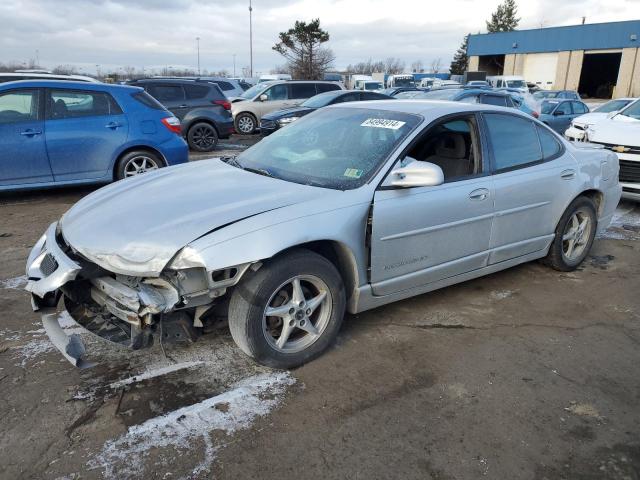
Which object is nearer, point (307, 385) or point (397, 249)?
point (307, 385)

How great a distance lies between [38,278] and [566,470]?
119 inches

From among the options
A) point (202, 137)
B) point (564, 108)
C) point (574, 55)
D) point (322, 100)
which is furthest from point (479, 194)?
point (574, 55)

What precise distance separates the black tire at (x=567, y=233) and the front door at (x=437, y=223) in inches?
43.4

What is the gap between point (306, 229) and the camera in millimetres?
2998

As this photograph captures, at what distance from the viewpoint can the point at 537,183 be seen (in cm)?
430

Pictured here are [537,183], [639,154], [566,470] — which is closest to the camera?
[566,470]

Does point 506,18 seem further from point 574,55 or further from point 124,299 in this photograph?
point 124,299

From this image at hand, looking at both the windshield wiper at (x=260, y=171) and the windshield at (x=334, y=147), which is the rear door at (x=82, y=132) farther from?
the windshield wiper at (x=260, y=171)

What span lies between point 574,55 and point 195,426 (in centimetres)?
5072

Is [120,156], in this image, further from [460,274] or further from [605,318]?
[605,318]

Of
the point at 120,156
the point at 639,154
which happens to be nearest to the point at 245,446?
the point at 120,156

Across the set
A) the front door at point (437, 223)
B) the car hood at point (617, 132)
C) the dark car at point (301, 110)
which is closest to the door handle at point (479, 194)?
the front door at point (437, 223)

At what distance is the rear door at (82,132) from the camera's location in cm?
679

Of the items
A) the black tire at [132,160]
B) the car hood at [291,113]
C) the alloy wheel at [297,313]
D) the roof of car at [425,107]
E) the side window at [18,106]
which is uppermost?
the roof of car at [425,107]
